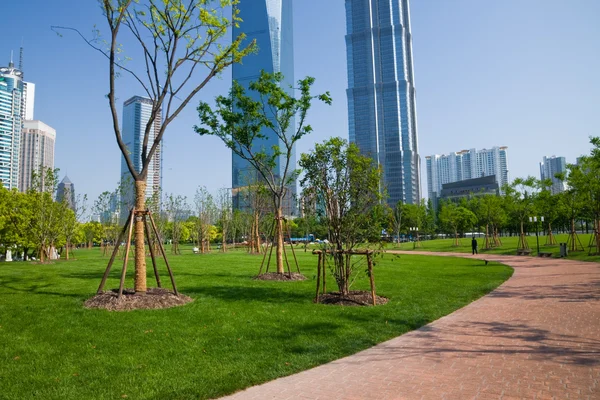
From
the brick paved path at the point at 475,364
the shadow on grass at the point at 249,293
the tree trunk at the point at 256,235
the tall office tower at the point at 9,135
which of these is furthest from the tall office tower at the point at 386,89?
the brick paved path at the point at 475,364

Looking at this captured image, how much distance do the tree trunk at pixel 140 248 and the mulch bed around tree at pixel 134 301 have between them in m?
0.26

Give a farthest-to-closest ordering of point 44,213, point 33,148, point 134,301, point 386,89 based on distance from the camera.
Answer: point 386,89 → point 33,148 → point 44,213 → point 134,301

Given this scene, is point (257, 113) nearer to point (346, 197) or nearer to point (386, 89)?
point (346, 197)

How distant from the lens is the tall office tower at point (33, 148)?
11600 centimetres

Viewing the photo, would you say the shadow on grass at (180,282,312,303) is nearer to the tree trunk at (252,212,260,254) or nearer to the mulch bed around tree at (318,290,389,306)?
the mulch bed around tree at (318,290,389,306)

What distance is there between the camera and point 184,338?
259 inches

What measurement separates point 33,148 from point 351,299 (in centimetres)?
13591

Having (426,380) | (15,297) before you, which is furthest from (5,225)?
(426,380)

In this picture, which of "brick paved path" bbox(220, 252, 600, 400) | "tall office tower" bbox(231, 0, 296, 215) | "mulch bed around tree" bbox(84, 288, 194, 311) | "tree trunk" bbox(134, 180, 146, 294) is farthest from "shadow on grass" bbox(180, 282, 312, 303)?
"tall office tower" bbox(231, 0, 296, 215)

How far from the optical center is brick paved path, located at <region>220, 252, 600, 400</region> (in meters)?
4.49

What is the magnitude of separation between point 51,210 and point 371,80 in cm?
15339

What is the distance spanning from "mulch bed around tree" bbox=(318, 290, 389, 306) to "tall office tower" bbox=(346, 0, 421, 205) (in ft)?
481

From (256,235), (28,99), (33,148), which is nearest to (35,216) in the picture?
(256,235)

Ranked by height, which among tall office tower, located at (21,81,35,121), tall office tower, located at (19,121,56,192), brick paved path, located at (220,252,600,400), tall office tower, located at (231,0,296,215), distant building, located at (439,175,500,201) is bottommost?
brick paved path, located at (220,252,600,400)
